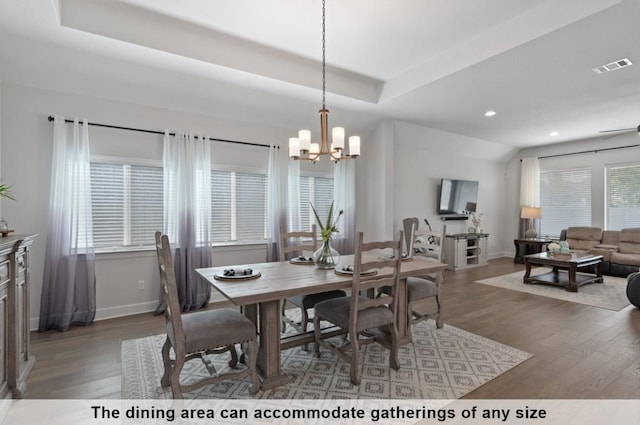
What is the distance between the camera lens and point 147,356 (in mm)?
2807

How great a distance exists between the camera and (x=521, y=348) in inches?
116

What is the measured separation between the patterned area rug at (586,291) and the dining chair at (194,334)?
4.57 metres

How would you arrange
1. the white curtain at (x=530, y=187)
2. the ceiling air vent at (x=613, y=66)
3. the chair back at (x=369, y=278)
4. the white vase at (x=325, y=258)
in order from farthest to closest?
the white curtain at (x=530, y=187) → the ceiling air vent at (x=613, y=66) → the white vase at (x=325, y=258) → the chair back at (x=369, y=278)

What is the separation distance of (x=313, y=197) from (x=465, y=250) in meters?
3.67

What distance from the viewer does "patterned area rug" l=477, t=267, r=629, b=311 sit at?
4.38 meters

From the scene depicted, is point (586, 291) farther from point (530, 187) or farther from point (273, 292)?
point (273, 292)

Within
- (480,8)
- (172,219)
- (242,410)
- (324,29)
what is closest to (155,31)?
(324,29)

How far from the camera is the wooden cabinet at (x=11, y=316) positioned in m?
2.06

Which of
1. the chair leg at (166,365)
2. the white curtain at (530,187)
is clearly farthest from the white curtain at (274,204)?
the white curtain at (530,187)

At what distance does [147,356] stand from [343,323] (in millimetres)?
1774

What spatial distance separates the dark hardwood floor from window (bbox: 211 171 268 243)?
1.45 m

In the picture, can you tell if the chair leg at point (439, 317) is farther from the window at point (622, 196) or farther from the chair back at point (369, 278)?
the window at point (622, 196)

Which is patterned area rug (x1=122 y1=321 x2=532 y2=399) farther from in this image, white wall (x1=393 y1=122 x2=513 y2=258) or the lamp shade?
the lamp shade

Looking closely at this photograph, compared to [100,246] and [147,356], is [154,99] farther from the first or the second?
[147,356]
